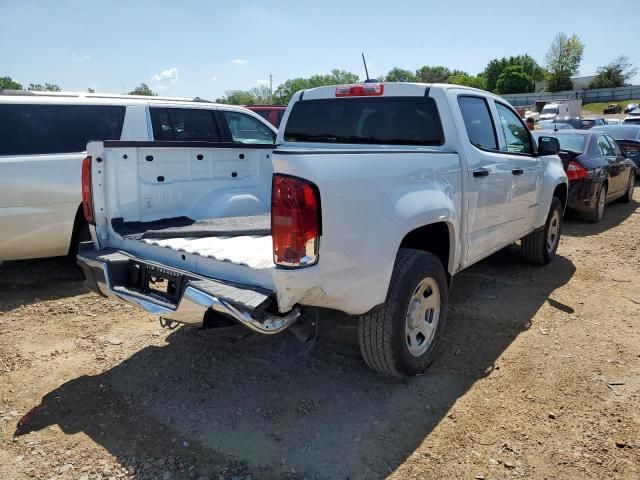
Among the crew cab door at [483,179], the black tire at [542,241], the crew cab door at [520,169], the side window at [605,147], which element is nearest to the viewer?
the crew cab door at [483,179]

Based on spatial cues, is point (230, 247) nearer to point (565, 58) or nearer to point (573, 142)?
point (573, 142)

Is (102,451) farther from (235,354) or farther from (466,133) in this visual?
(466,133)

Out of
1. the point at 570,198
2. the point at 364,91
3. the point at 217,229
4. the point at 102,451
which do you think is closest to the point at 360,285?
the point at 217,229

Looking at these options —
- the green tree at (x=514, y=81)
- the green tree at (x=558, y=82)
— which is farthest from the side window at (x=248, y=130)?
the green tree at (x=558, y=82)

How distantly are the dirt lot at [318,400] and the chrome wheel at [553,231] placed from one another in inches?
51.8

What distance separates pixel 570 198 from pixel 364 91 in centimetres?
548

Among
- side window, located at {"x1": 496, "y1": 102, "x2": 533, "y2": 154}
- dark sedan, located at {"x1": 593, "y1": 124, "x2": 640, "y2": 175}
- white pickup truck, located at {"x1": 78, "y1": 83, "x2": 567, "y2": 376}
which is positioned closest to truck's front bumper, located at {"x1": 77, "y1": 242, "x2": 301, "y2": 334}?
white pickup truck, located at {"x1": 78, "y1": 83, "x2": 567, "y2": 376}

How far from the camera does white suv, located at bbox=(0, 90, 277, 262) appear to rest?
4922 millimetres

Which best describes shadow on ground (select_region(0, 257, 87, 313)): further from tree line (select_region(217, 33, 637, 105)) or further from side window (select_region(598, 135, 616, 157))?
tree line (select_region(217, 33, 637, 105))

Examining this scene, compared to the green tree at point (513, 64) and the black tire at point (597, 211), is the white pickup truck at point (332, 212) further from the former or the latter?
the green tree at point (513, 64)

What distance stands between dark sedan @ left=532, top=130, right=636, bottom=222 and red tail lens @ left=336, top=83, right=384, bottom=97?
531cm

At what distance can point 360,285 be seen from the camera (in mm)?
2773

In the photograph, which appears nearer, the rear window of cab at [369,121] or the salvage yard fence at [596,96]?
the rear window of cab at [369,121]

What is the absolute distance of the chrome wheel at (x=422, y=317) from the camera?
10.9 feet
